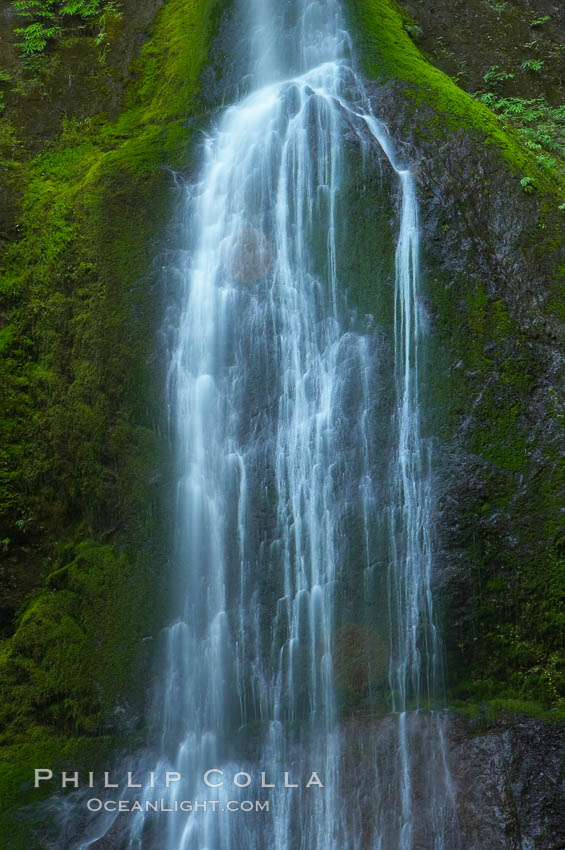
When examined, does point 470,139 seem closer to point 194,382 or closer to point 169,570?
point 194,382

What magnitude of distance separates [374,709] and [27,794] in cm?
357

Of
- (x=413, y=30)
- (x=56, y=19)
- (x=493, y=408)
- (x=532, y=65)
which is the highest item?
(x=56, y=19)

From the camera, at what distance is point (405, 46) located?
10.4 meters

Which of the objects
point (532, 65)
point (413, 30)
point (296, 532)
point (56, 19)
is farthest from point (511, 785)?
point (56, 19)

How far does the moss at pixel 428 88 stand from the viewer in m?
8.70

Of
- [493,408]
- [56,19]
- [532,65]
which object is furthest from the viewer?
[56,19]

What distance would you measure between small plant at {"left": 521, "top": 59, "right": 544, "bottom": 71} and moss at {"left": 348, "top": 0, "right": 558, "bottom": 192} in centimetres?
243

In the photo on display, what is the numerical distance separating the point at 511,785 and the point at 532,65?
11.1 m

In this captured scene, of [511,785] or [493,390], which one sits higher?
[493,390]

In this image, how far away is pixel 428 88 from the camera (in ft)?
30.7

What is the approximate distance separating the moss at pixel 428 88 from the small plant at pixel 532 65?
2.43m

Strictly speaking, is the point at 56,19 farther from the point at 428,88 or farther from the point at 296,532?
the point at 296,532

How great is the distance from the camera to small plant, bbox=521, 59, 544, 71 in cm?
1195

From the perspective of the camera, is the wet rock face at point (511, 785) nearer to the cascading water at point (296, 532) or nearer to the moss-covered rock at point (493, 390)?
the cascading water at point (296, 532)
